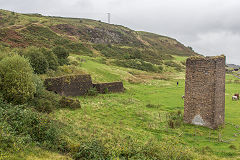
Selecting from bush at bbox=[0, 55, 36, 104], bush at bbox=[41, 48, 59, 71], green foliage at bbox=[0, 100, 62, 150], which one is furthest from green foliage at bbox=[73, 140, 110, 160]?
bush at bbox=[41, 48, 59, 71]

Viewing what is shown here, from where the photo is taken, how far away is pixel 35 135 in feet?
37.0

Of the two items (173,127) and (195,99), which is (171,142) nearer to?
(173,127)

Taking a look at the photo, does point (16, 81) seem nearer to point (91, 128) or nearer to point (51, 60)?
point (91, 128)

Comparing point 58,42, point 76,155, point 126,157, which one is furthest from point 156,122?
point 58,42

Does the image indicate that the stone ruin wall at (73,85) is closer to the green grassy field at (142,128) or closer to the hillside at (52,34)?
the green grassy field at (142,128)

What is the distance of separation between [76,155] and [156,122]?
9.05 m

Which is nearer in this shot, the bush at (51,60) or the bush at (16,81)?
the bush at (16,81)

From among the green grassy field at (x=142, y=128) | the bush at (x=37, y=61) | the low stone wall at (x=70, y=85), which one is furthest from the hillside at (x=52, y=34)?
the green grassy field at (x=142, y=128)

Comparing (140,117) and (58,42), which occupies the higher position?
(58,42)

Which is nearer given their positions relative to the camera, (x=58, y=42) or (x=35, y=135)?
(x=35, y=135)

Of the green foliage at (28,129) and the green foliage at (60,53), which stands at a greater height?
the green foliage at (60,53)

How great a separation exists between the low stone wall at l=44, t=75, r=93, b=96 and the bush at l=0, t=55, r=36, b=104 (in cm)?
531

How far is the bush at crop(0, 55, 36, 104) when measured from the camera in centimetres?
1484

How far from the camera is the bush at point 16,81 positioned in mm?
14844
